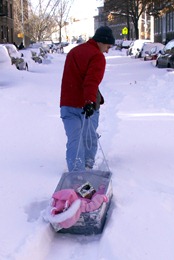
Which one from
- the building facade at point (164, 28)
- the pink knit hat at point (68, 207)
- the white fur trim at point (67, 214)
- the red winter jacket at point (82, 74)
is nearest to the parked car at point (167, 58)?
the red winter jacket at point (82, 74)

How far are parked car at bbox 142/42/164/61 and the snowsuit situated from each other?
2214 centimetres

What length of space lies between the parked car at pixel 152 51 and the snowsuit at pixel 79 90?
2214cm

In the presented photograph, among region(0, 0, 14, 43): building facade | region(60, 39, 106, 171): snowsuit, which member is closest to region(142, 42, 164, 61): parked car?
region(0, 0, 14, 43): building facade

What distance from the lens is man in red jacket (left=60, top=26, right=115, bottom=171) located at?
4.28 m

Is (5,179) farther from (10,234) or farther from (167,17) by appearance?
(167,17)

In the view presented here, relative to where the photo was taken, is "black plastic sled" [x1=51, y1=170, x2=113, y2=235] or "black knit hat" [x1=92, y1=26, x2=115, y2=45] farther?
"black knit hat" [x1=92, y1=26, x2=115, y2=45]

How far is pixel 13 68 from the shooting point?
18.2 m

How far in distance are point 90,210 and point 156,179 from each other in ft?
4.64

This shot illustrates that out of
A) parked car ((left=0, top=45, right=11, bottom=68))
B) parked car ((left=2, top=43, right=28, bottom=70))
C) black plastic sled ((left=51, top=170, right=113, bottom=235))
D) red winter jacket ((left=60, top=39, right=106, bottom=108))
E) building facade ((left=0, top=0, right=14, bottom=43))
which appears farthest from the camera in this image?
building facade ((left=0, top=0, right=14, bottom=43))

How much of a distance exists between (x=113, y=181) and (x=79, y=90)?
1056 millimetres

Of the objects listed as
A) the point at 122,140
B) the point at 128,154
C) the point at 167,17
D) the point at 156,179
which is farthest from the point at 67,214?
the point at 167,17

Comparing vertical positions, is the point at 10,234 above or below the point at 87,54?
below

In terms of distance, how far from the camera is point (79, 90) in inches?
179

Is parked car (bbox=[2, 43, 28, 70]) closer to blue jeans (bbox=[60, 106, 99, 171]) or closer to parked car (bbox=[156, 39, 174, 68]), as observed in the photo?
parked car (bbox=[156, 39, 174, 68])
